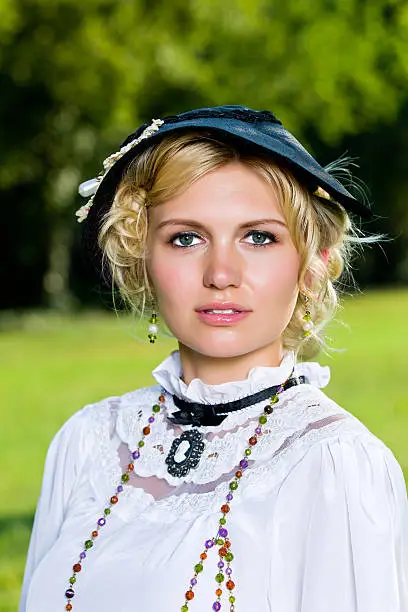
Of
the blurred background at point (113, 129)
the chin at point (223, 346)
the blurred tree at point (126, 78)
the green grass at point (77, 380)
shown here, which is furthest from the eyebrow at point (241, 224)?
the blurred tree at point (126, 78)

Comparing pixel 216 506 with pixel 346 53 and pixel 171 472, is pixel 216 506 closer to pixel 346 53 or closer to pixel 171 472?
pixel 171 472

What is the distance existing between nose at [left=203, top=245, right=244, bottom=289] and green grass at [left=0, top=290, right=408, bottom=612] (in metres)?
1.39

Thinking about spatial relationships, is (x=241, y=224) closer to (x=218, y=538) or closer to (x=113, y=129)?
(x=218, y=538)

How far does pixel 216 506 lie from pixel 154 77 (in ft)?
68.5

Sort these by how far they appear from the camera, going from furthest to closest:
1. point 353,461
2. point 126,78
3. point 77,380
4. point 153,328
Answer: point 126,78 → point 77,380 → point 153,328 → point 353,461

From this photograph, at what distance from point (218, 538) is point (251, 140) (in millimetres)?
817

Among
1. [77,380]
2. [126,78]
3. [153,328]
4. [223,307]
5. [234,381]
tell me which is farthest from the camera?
[126,78]

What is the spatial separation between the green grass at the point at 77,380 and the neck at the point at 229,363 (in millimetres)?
1179

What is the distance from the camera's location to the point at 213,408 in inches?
101

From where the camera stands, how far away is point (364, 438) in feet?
7.36

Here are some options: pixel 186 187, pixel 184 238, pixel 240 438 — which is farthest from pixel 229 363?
pixel 186 187

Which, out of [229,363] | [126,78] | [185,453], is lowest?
[185,453]

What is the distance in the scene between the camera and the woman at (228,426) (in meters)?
2.19

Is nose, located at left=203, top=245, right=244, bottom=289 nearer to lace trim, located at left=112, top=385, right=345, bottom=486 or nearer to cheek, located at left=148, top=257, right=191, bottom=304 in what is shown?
cheek, located at left=148, top=257, right=191, bottom=304
